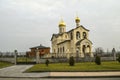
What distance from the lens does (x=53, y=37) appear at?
6688cm

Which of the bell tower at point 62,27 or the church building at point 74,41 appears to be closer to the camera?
the church building at point 74,41

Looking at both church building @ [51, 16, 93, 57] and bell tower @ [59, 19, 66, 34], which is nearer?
church building @ [51, 16, 93, 57]

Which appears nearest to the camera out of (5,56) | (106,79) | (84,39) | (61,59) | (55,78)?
(106,79)


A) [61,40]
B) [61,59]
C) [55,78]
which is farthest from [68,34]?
[55,78]

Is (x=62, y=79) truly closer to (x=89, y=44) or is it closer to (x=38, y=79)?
(x=38, y=79)

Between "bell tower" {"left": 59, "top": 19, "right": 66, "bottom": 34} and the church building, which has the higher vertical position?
"bell tower" {"left": 59, "top": 19, "right": 66, "bottom": 34}

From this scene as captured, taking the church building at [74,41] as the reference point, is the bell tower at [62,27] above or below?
above

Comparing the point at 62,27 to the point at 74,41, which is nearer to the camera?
the point at 74,41

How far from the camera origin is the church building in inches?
2063

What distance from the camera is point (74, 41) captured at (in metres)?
54.9

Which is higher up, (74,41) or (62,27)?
(62,27)

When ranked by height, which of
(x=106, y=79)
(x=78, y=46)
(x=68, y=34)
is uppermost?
(x=68, y=34)

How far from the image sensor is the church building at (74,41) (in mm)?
52406

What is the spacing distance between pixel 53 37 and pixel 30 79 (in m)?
51.8
